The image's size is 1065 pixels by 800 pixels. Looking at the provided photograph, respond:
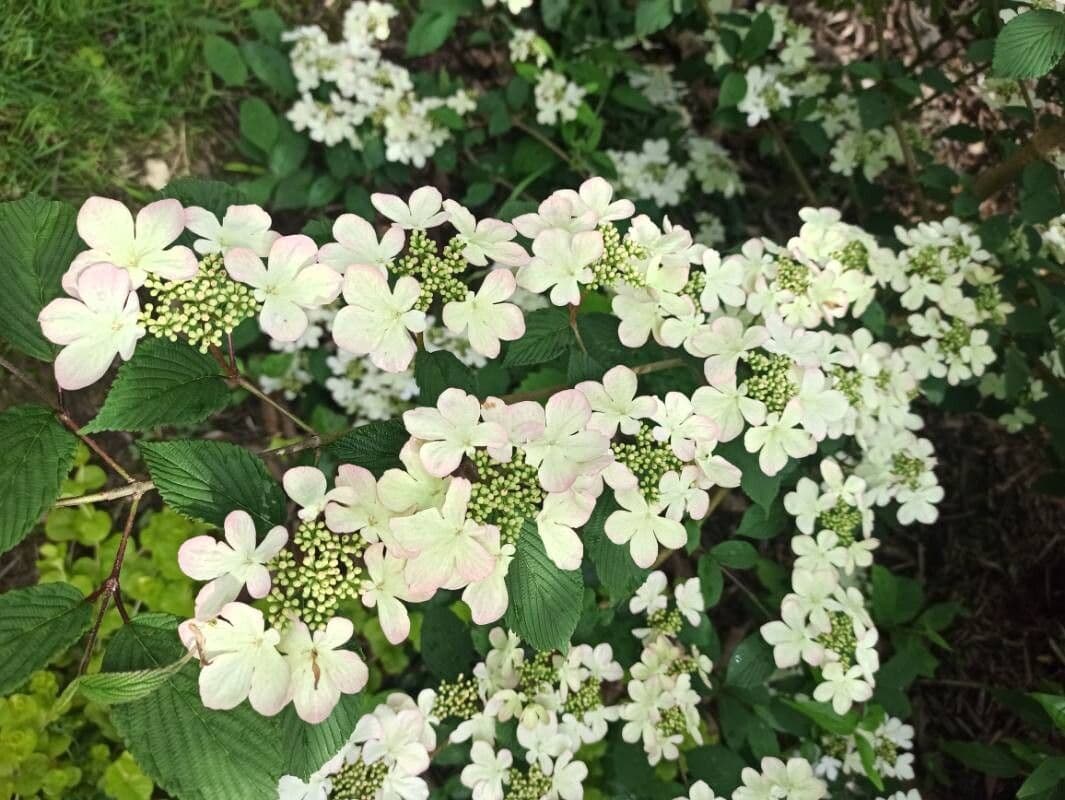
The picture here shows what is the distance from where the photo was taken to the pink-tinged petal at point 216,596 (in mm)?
920

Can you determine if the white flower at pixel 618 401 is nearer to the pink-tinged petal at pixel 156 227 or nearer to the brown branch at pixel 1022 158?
the pink-tinged petal at pixel 156 227

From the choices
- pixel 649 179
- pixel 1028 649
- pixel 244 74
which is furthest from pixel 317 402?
pixel 1028 649

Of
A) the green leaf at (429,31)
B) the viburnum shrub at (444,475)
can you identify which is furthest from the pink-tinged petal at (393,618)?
the green leaf at (429,31)

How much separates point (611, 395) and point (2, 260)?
834 millimetres

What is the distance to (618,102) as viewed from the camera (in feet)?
8.28

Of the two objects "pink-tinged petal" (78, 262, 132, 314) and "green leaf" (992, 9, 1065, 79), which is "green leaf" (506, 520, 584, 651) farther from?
"green leaf" (992, 9, 1065, 79)

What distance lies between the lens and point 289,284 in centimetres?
102

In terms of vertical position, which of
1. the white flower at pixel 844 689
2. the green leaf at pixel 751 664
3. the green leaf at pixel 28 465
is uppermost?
the green leaf at pixel 28 465

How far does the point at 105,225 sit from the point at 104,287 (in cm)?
8

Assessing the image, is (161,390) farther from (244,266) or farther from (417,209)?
(417,209)

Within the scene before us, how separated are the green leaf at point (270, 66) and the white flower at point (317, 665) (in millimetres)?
1808

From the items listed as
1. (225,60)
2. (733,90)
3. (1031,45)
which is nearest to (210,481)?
(1031,45)

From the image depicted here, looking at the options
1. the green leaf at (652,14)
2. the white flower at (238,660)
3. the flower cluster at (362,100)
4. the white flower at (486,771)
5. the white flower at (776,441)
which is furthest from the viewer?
the flower cluster at (362,100)

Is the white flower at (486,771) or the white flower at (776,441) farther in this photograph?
the white flower at (486,771)
